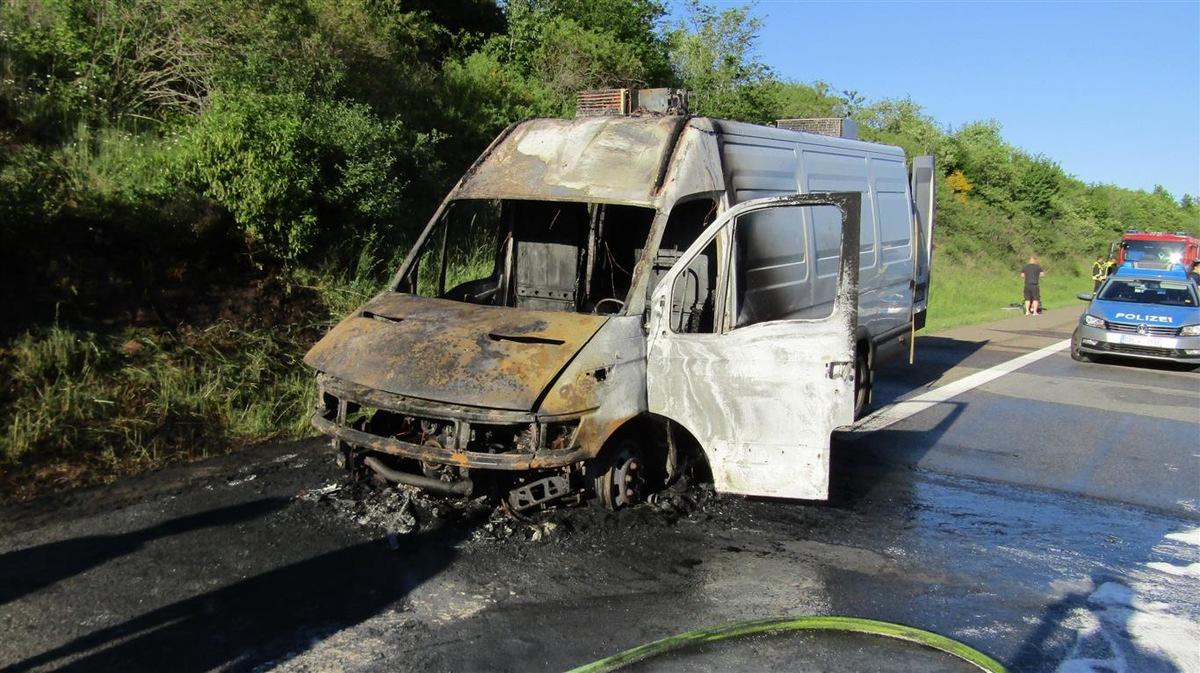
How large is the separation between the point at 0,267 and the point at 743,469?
6.14 m

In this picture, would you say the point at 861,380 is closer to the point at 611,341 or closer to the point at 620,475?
the point at 620,475

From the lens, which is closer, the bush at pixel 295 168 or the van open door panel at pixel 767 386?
the van open door panel at pixel 767 386

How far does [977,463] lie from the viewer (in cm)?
757

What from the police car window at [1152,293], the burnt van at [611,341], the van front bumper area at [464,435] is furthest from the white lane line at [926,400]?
the van front bumper area at [464,435]

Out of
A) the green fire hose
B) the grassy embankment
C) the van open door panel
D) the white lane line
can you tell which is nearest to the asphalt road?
the green fire hose

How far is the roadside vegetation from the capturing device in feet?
22.0

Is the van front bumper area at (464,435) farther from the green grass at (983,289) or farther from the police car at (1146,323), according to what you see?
the green grass at (983,289)

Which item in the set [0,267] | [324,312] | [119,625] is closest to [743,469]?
[119,625]

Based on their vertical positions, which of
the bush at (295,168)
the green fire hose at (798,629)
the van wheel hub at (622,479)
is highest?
the bush at (295,168)

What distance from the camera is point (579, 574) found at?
4754 mm

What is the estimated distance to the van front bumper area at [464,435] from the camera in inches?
189

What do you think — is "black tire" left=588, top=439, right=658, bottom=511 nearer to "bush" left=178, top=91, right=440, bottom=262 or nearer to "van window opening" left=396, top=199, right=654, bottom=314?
"van window opening" left=396, top=199, right=654, bottom=314

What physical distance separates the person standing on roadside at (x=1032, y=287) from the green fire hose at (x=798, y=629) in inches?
798

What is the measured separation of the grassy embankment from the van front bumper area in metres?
1.97
